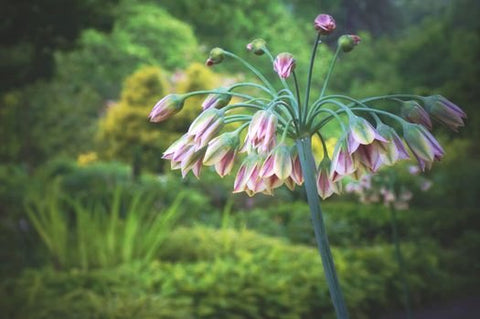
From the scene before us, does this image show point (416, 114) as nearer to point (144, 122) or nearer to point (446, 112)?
point (446, 112)

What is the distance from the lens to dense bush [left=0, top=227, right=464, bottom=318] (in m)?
2.89

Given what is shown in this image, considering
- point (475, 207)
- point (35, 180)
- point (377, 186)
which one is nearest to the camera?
point (377, 186)

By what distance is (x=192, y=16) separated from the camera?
862 centimetres

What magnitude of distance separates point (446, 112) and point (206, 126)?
1.02ft

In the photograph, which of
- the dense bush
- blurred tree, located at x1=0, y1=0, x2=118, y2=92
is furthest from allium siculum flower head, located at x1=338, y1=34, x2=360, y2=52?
blurred tree, located at x1=0, y1=0, x2=118, y2=92

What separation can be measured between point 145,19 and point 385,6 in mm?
3219

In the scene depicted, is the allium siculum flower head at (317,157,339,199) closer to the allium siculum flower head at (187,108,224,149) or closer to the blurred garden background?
the allium siculum flower head at (187,108,224,149)

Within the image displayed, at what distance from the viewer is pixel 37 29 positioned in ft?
13.6

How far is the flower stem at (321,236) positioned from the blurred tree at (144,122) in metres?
6.25

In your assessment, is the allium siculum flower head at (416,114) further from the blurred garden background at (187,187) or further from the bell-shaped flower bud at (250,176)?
the blurred garden background at (187,187)

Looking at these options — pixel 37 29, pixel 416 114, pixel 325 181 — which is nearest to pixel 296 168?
pixel 325 181

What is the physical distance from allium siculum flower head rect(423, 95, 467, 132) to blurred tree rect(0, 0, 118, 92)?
3.72m

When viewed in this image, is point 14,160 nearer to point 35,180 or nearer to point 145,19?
point 35,180

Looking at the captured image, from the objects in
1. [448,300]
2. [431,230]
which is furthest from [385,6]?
[448,300]
